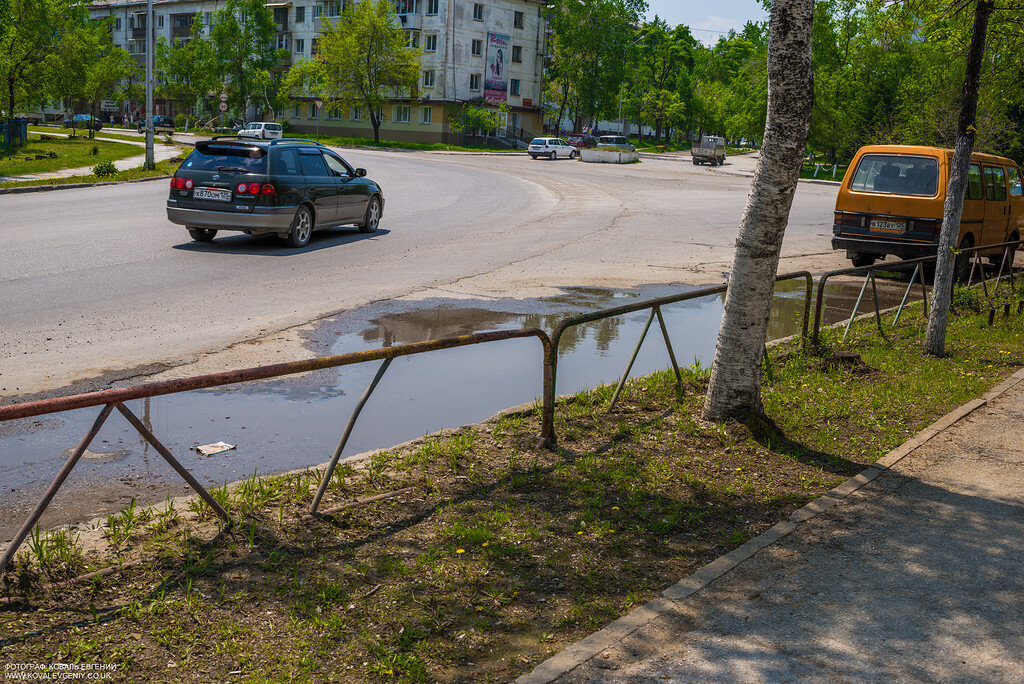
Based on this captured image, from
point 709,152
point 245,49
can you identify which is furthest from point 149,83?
point 245,49

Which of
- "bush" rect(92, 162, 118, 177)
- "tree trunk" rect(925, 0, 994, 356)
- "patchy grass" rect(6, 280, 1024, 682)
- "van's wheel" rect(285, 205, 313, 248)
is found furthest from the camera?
"bush" rect(92, 162, 118, 177)

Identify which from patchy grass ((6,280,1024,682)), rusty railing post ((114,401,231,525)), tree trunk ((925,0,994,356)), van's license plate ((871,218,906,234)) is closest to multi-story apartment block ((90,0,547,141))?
van's license plate ((871,218,906,234))

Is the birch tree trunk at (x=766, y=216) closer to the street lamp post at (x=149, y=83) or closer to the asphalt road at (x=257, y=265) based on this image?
the asphalt road at (x=257, y=265)

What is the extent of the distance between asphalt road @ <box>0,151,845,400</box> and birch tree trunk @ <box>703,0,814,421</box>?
3848mm

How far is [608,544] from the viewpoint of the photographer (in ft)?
15.4

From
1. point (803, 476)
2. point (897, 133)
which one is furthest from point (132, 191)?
point (897, 133)

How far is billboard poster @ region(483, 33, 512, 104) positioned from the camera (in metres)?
77.6

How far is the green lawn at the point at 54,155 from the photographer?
93.4ft

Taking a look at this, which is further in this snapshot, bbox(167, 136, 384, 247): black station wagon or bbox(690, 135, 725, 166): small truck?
bbox(690, 135, 725, 166): small truck

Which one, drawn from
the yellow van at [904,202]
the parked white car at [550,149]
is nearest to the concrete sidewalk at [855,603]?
the yellow van at [904,202]

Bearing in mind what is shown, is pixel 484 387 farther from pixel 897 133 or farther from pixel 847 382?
pixel 897 133

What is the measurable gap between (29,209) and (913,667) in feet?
63.1

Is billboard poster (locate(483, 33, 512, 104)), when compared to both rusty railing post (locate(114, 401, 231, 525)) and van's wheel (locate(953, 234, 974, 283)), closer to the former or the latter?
van's wheel (locate(953, 234, 974, 283))

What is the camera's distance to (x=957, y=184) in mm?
9047
